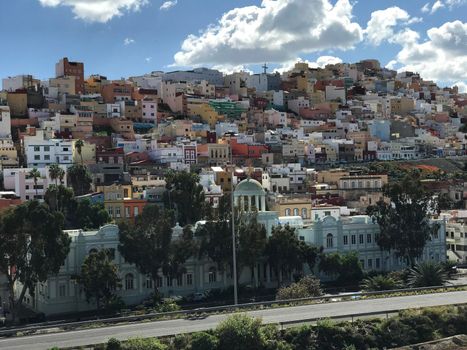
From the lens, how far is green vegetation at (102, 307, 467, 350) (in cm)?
2873

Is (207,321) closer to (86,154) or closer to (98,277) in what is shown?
(98,277)

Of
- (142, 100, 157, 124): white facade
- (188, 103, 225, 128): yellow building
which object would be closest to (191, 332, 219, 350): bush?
(142, 100, 157, 124): white facade

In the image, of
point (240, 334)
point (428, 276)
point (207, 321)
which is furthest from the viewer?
point (428, 276)

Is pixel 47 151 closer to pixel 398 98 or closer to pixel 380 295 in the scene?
pixel 380 295

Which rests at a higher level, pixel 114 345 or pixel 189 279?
pixel 189 279

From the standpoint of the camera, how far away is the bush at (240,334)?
28828 millimetres

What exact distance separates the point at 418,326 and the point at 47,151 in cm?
5156

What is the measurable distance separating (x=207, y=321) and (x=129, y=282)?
15.3 m

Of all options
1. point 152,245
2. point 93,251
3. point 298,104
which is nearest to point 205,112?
point 298,104

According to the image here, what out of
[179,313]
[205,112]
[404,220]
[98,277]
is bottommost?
[179,313]

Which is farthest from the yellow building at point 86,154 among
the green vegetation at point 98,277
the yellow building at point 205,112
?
the green vegetation at point 98,277

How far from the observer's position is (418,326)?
105ft

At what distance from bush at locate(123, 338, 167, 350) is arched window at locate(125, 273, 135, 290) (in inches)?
740

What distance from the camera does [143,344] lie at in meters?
27.6
